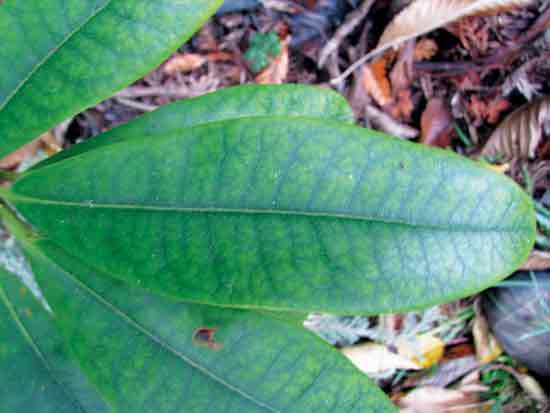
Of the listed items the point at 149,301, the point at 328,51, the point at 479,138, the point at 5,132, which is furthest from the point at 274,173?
the point at 479,138

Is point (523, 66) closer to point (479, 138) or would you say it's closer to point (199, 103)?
point (479, 138)

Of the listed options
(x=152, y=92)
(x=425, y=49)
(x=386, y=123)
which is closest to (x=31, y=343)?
(x=152, y=92)

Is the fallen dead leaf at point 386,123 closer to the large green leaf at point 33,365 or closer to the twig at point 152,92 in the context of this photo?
the twig at point 152,92

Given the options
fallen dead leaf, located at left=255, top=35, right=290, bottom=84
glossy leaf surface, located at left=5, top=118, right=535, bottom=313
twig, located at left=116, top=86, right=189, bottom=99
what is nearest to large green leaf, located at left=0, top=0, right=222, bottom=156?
glossy leaf surface, located at left=5, top=118, right=535, bottom=313

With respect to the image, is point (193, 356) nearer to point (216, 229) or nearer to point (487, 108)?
point (216, 229)

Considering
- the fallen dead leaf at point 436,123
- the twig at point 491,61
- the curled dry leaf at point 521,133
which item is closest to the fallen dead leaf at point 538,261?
the curled dry leaf at point 521,133

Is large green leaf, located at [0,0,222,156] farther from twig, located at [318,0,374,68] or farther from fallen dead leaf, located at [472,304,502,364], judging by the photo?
fallen dead leaf, located at [472,304,502,364]
